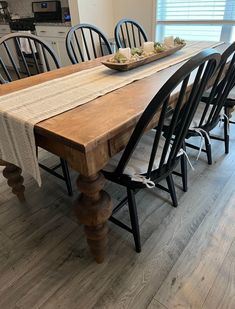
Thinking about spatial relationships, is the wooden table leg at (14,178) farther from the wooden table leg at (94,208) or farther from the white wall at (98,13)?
the white wall at (98,13)

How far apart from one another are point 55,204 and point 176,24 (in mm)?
2877

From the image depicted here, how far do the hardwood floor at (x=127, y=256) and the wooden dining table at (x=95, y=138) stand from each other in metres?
0.15

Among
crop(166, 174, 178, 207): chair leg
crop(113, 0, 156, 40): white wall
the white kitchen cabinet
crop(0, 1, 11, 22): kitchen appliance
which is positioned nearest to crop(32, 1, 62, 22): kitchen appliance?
the white kitchen cabinet

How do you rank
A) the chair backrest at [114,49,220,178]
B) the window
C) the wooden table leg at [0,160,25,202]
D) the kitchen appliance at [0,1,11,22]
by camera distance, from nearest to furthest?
the chair backrest at [114,49,220,178] → the wooden table leg at [0,160,25,202] → the window → the kitchen appliance at [0,1,11,22]

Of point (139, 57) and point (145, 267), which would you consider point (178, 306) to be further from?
point (139, 57)

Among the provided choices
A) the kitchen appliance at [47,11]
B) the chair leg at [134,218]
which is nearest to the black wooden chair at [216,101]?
the chair leg at [134,218]

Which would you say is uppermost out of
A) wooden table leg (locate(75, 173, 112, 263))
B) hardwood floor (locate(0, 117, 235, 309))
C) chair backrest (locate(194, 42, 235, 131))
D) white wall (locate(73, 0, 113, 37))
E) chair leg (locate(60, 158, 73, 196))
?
white wall (locate(73, 0, 113, 37))

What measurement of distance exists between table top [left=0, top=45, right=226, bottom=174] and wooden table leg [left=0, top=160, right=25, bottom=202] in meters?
0.45

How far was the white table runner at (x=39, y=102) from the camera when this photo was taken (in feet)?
3.11

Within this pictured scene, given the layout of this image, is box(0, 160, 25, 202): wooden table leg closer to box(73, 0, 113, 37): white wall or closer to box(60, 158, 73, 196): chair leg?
box(60, 158, 73, 196): chair leg

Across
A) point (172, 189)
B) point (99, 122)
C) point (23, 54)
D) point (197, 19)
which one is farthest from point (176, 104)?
point (197, 19)

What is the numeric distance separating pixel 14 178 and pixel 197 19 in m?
2.92

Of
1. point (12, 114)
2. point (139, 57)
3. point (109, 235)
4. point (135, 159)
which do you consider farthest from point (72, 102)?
point (109, 235)

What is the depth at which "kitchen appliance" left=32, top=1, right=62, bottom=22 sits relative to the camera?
3586 millimetres
